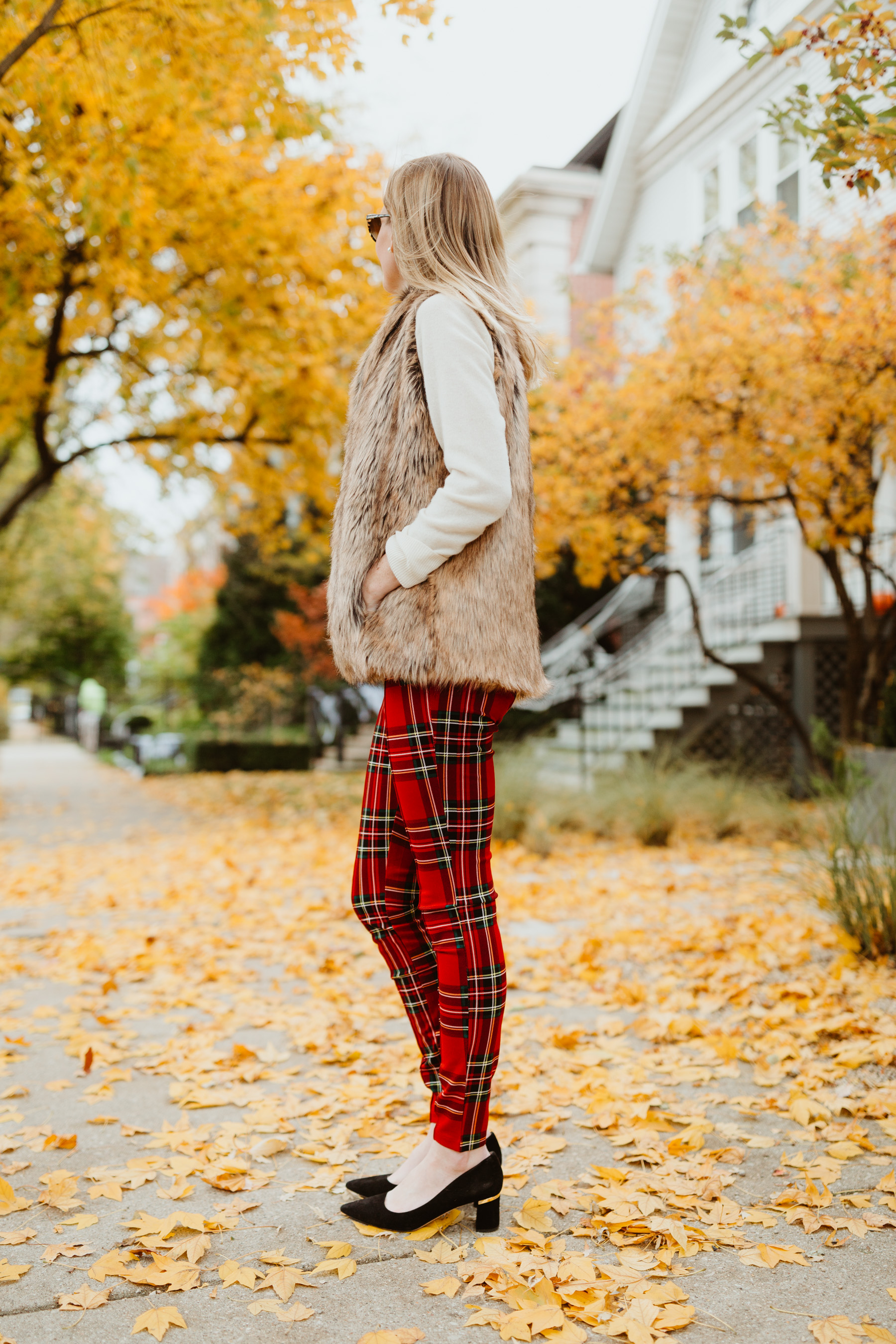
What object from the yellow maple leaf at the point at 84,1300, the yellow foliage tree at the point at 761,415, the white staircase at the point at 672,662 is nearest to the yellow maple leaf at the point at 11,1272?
the yellow maple leaf at the point at 84,1300

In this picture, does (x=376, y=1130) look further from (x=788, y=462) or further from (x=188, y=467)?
(x=188, y=467)

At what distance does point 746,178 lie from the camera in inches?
468

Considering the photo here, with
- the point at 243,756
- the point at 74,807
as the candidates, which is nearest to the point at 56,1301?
the point at 74,807

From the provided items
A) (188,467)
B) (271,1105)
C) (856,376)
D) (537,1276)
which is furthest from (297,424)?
(537,1276)

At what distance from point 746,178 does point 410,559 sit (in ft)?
39.1

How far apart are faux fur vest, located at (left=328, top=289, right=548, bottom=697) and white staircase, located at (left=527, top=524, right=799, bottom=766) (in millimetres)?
7743

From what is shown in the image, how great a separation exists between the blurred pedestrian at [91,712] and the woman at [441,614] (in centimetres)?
2138

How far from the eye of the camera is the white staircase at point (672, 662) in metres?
10.2

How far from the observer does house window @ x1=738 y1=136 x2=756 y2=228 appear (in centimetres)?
1167

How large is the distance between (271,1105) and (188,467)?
725 centimetres

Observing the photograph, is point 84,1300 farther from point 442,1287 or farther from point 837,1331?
point 837,1331

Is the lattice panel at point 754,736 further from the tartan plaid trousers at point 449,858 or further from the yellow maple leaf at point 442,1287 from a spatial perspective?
the yellow maple leaf at point 442,1287

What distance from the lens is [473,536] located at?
1.91m

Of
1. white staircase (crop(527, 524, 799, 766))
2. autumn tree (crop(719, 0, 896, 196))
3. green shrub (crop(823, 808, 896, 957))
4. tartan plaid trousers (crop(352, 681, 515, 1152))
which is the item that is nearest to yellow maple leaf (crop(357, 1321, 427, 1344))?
tartan plaid trousers (crop(352, 681, 515, 1152))
